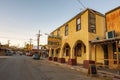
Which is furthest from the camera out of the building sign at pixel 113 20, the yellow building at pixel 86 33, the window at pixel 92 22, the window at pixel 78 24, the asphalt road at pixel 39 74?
the window at pixel 78 24

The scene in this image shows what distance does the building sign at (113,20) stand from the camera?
1591 centimetres

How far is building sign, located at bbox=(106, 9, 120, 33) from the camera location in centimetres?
1591

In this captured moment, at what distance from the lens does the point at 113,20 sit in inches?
656

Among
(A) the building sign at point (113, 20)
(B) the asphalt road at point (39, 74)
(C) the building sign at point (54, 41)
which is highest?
(A) the building sign at point (113, 20)

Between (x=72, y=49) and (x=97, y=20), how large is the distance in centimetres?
559

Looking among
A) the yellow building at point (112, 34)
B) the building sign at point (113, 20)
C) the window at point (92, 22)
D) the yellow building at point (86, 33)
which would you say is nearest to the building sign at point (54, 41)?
the yellow building at point (86, 33)

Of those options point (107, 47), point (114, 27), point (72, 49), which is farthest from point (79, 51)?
point (114, 27)

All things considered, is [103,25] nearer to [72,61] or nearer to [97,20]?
[97,20]

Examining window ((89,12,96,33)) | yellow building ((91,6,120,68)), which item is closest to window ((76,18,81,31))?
window ((89,12,96,33))

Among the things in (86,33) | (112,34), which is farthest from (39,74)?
(112,34)

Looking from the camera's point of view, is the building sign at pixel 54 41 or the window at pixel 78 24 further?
the building sign at pixel 54 41

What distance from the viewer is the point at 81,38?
19172 millimetres

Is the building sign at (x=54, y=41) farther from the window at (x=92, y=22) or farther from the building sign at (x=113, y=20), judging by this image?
the building sign at (x=113, y=20)

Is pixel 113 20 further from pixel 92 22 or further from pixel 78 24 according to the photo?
pixel 78 24
